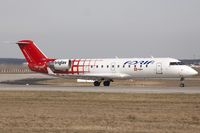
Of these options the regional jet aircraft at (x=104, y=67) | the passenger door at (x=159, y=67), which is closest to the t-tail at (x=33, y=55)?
the regional jet aircraft at (x=104, y=67)

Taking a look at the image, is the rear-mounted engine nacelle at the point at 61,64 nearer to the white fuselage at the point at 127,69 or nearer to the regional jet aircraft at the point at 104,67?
the regional jet aircraft at the point at 104,67

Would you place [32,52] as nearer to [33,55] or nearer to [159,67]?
[33,55]

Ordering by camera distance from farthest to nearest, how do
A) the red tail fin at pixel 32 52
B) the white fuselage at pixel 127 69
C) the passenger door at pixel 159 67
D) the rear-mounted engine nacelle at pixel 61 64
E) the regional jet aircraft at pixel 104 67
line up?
the red tail fin at pixel 32 52, the rear-mounted engine nacelle at pixel 61 64, the passenger door at pixel 159 67, the regional jet aircraft at pixel 104 67, the white fuselage at pixel 127 69

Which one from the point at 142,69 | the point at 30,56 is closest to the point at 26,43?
the point at 30,56

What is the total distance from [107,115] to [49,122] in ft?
9.75

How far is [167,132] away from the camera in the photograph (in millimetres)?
12984

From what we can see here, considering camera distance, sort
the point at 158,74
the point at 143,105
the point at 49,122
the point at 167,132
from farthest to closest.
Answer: the point at 158,74, the point at 143,105, the point at 49,122, the point at 167,132

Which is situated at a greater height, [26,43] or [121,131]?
[26,43]

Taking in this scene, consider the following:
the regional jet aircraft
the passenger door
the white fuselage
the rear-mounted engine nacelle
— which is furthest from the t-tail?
the passenger door

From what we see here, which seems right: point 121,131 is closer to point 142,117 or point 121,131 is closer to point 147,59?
point 142,117

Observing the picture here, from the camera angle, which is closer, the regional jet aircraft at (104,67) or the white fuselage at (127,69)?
the white fuselage at (127,69)

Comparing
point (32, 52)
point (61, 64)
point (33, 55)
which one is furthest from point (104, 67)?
point (32, 52)

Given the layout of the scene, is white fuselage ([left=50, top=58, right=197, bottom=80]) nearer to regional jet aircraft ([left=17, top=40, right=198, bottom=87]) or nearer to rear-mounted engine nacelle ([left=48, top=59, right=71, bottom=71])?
regional jet aircraft ([left=17, top=40, right=198, bottom=87])

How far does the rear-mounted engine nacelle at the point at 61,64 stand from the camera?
150 feet
